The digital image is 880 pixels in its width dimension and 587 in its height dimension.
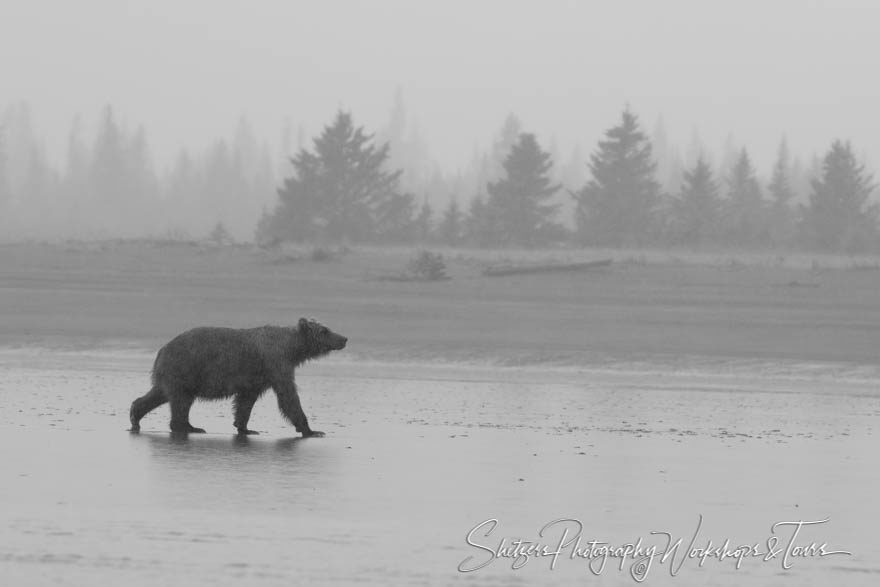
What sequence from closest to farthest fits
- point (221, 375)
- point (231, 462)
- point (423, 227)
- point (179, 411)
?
point (231, 462), point (179, 411), point (221, 375), point (423, 227)

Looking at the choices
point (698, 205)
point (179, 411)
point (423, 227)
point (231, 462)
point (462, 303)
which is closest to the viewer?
point (231, 462)

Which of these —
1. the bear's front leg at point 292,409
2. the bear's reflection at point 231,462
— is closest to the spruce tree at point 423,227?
the bear's front leg at point 292,409

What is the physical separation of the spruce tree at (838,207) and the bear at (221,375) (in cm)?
4378

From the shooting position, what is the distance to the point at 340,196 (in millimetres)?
55562

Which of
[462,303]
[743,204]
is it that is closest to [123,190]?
[743,204]

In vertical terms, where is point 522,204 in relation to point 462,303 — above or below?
above

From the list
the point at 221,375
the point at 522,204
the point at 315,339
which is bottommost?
the point at 221,375

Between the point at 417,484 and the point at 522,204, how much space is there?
45977mm

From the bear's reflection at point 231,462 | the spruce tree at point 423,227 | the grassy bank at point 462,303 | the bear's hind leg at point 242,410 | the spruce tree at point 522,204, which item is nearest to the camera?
the bear's reflection at point 231,462

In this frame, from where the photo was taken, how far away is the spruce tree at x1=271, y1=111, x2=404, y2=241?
178ft

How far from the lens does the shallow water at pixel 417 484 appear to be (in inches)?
294

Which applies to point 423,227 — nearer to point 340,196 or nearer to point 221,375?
point 340,196

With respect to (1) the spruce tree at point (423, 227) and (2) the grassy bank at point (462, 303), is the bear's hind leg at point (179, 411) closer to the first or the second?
(2) the grassy bank at point (462, 303)

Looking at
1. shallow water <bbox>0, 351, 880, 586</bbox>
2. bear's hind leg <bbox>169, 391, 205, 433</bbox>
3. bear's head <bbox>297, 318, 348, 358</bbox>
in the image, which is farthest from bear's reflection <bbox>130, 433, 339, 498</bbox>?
bear's head <bbox>297, 318, 348, 358</bbox>
